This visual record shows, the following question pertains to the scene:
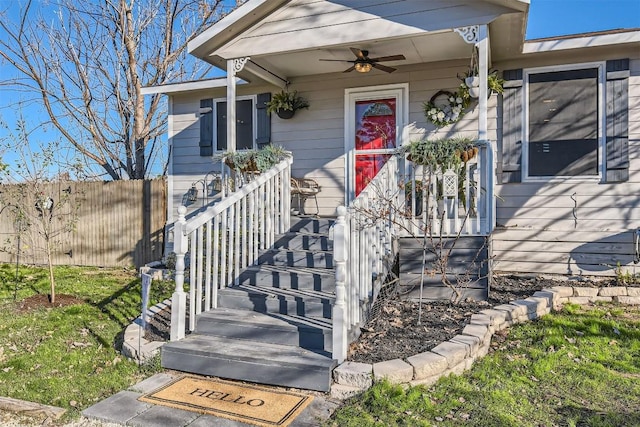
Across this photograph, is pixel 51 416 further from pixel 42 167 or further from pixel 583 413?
pixel 42 167

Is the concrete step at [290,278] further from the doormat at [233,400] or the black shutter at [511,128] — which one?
the black shutter at [511,128]

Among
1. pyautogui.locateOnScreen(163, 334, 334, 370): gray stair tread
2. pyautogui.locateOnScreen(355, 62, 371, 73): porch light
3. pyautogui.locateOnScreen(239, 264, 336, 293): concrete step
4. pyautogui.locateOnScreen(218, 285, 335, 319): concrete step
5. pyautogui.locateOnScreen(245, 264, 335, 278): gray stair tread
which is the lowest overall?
pyautogui.locateOnScreen(163, 334, 334, 370): gray stair tread

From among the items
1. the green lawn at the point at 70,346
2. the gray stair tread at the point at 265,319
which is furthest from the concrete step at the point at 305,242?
the green lawn at the point at 70,346

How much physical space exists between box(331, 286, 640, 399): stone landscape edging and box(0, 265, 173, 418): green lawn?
1635 millimetres

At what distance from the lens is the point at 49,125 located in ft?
38.6

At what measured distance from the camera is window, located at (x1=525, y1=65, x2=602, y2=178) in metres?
5.80

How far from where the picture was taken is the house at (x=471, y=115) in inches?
197

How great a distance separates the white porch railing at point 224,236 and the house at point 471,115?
4 centimetres

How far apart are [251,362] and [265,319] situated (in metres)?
0.63

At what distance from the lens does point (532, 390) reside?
3.12 meters

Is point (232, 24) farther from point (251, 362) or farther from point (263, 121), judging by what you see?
point (251, 362)

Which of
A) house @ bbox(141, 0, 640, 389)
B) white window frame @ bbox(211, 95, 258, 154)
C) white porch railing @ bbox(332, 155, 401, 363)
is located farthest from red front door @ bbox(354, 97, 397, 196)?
white window frame @ bbox(211, 95, 258, 154)

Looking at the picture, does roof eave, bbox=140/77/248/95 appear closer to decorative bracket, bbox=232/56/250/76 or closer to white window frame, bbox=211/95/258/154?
white window frame, bbox=211/95/258/154

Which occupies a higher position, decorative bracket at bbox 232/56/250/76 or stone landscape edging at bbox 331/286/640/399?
decorative bracket at bbox 232/56/250/76
